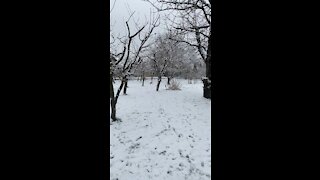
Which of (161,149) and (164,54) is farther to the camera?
(164,54)

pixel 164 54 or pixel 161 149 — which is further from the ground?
pixel 164 54

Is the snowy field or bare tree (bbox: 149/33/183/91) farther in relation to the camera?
bare tree (bbox: 149/33/183/91)

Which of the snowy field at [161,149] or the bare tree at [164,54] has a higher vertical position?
the bare tree at [164,54]

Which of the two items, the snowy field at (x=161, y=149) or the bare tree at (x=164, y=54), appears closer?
the snowy field at (x=161, y=149)

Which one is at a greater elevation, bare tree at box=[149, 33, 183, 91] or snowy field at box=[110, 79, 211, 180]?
bare tree at box=[149, 33, 183, 91]
